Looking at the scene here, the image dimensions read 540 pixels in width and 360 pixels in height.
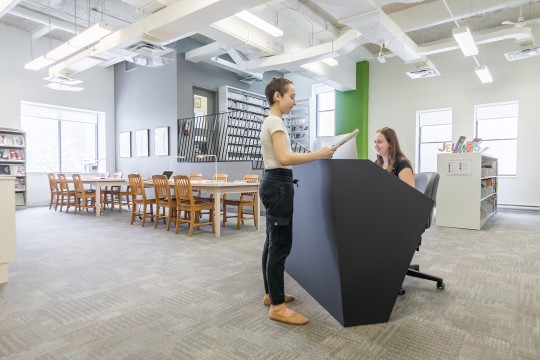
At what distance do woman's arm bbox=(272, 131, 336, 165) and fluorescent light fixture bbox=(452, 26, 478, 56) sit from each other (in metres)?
5.01

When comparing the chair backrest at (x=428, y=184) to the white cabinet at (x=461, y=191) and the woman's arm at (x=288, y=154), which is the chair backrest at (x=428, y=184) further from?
the white cabinet at (x=461, y=191)

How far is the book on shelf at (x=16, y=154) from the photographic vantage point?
8284 millimetres

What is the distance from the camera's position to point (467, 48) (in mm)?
6012

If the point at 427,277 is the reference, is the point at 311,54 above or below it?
above

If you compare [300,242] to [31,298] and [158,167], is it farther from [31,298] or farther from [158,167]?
[158,167]

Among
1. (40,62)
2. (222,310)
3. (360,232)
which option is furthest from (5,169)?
(360,232)

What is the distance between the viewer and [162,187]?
545 centimetres

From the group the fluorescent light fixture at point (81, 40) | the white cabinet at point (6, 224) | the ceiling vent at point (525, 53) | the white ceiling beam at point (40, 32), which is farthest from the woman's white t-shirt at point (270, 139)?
the white ceiling beam at point (40, 32)

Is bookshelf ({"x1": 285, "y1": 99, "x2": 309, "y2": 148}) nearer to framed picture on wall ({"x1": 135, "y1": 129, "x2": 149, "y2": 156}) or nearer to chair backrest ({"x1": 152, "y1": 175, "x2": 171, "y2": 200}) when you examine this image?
framed picture on wall ({"x1": 135, "y1": 129, "x2": 149, "y2": 156})

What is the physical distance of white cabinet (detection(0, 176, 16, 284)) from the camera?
277 cm

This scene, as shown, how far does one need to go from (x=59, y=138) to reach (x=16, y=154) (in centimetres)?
178

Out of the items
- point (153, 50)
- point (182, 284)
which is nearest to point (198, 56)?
point (153, 50)

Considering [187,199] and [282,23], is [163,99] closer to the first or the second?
[282,23]

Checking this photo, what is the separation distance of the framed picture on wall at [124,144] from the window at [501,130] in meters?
10.1
